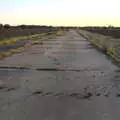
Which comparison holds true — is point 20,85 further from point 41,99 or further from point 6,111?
point 6,111

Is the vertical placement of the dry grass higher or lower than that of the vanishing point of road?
lower

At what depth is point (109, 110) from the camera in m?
7.88

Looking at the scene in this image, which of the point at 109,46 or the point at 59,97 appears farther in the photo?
the point at 109,46

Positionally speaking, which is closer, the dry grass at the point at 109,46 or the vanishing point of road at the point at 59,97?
the vanishing point of road at the point at 59,97

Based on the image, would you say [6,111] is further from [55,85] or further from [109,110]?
[55,85]

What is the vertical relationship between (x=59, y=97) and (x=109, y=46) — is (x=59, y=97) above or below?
above

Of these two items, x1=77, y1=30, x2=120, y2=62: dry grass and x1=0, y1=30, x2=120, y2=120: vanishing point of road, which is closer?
x1=0, y1=30, x2=120, y2=120: vanishing point of road

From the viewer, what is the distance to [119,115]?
7402mm

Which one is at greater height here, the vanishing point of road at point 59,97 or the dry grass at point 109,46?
the vanishing point of road at point 59,97

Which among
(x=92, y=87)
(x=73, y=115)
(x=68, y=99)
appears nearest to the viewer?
(x=73, y=115)

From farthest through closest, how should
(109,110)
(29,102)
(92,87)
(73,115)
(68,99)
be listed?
(92,87) < (68,99) < (29,102) < (109,110) < (73,115)

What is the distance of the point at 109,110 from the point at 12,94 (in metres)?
3.23

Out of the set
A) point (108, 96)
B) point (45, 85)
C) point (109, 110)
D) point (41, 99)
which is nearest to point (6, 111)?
point (41, 99)

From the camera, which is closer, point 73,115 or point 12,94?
point 73,115
